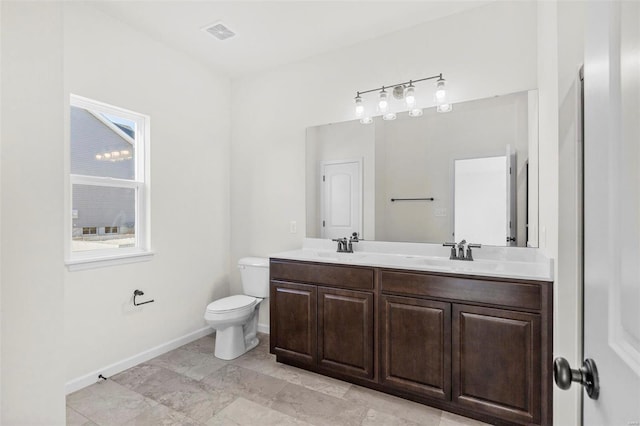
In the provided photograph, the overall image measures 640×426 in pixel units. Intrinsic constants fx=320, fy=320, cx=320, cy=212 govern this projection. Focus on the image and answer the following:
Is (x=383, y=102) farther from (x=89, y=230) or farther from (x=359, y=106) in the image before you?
(x=89, y=230)

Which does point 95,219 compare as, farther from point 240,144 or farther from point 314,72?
point 314,72

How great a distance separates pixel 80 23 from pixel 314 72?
1.79 meters

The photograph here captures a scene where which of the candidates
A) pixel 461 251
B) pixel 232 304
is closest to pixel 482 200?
pixel 461 251

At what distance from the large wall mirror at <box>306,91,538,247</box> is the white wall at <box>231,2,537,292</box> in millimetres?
151

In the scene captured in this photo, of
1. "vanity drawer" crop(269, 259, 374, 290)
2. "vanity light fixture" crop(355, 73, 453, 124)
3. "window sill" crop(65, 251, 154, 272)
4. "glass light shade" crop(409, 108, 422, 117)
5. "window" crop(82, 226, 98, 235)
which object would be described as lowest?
"vanity drawer" crop(269, 259, 374, 290)

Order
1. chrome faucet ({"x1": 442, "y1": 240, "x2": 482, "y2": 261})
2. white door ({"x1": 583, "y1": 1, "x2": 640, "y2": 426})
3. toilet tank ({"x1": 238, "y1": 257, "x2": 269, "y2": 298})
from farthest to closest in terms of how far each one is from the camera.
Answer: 1. toilet tank ({"x1": 238, "y1": 257, "x2": 269, "y2": 298})
2. chrome faucet ({"x1": 442, "y1": 240, "x2": 482, "y2": 261})
3. white door ({"x1": 583, "y1": 1, "x2": 640, "y2": 426})

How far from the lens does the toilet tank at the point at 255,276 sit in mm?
3010

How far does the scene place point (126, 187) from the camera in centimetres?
265

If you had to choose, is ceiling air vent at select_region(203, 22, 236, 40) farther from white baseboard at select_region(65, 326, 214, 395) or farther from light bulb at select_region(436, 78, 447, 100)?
white baseboard at select_region(65, 326, 214, 395)

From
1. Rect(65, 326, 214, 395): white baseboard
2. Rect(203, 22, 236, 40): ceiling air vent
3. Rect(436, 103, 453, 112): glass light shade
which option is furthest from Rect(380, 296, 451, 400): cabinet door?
Rect(203, 22, 236, 40): ceiling air vent

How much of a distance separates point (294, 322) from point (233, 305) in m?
0.61

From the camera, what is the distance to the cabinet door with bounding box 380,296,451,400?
191cm

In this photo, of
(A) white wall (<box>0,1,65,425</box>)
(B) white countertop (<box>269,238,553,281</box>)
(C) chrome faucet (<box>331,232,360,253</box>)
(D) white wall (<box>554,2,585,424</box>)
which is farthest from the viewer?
(C) chrome faucet (<box>331,232,360,253</box>)

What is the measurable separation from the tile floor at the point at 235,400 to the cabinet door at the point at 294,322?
0.15 metres
